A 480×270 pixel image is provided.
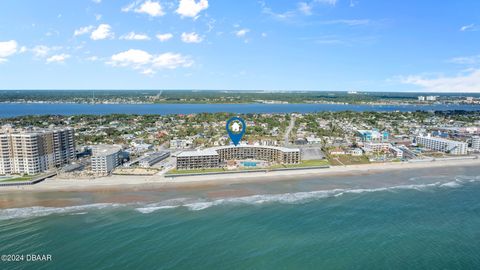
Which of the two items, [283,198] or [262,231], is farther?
[283,198]

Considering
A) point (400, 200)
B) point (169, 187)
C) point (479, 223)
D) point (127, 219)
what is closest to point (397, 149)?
point (400, 200)

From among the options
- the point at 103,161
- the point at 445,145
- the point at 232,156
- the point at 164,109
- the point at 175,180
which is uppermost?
the point at 164,109

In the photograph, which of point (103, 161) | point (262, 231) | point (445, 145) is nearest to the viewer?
point (262, 231)

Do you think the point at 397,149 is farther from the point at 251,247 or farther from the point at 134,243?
the point at 134,243

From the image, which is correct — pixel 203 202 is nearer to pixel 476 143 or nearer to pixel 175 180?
pixel 175 180

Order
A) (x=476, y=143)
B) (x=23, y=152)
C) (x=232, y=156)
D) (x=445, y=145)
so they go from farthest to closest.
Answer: (x=476, y=143) → (x=445, y=145) → (x=232, y=156) → (x=23, y=152)

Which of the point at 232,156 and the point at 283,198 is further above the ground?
the point at 232,156

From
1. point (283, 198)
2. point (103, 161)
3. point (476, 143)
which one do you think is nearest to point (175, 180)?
point (103, 161)
